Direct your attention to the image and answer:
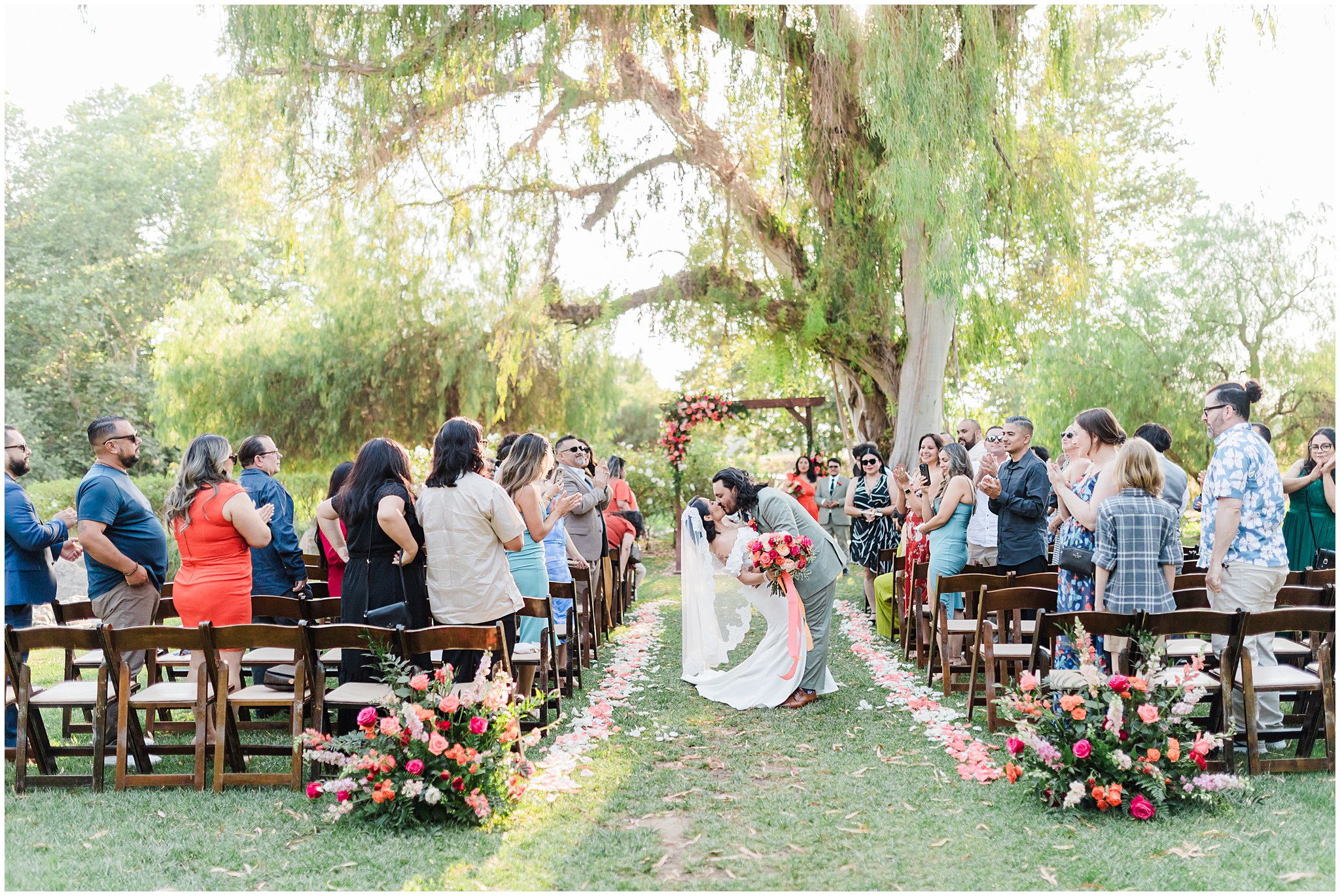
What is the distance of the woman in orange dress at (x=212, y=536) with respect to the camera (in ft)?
17.4

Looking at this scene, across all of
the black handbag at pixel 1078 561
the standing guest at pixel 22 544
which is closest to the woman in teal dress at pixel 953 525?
the black handbag at pixel 1078 561

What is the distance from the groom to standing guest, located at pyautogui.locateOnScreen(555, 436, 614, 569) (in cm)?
179

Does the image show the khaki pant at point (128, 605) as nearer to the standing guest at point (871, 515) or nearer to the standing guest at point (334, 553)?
the standing guest at point (334, 553)

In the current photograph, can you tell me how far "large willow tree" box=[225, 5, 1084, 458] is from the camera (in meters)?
9.67

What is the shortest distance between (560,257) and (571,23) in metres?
2.95

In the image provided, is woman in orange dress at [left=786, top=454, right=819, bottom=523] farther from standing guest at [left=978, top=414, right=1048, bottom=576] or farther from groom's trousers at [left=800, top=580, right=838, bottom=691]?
groom's trousers at [left=800, top=580, right=838, bottom=691]

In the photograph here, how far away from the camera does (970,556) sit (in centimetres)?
788

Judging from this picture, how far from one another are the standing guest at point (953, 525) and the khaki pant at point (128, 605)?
5.17m

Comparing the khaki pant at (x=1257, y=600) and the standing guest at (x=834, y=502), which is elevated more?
the standing guest at (x=834, y=502)

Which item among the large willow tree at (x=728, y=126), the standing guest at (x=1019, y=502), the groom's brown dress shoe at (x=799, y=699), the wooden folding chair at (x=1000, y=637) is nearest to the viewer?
the wooden folding chair at (x=1000, y=637)

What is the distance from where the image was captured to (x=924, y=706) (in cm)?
655

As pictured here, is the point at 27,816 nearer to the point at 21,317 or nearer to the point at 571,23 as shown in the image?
the point at 571,23

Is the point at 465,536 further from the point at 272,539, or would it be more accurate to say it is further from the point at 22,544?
the point at 22,544

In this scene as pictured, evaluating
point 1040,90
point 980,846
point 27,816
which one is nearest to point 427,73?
point 1040,90
